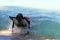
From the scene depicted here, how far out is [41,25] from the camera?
43.3ft

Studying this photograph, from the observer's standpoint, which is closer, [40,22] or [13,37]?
[13,37]

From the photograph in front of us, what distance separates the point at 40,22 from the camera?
1391cm

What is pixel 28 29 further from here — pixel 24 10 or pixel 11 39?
pixel 24 10

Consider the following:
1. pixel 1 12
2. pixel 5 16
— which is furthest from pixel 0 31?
pixel 1 12

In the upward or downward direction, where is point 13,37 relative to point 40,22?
downward

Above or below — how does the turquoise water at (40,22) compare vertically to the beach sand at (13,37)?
above

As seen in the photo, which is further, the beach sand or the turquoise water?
the turquoise water

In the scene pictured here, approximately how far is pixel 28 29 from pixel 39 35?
841 millimetres

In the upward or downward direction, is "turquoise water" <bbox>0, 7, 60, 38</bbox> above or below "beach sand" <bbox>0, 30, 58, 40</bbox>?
above

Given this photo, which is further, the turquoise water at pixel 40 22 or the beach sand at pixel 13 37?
the turquoise water at pixel 40 22

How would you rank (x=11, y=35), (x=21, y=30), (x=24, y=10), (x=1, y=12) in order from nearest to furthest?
(x=11, y=35), (x=21, y=30), (x=1, y=12), (x=24, y=10)

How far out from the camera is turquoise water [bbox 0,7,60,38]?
11641 millimetres

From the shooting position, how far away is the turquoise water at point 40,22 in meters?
11.6

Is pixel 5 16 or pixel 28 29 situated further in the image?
pixel 5 16
